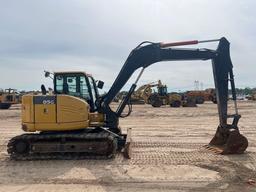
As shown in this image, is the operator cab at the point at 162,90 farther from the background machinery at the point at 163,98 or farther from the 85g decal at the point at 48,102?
the 85g decal at the point at 48,102

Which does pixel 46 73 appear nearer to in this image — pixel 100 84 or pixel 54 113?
pixel 54 113

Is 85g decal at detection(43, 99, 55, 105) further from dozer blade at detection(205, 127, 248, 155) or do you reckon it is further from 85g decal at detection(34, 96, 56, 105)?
dozer blade at detection(205, 127, 248, 155)

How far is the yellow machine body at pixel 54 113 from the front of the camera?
1311 centimetres

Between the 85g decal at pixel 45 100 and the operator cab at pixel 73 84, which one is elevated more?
the operator cab at pixel 73 84

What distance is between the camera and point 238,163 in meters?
12.0

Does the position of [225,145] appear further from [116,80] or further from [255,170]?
[116,80]

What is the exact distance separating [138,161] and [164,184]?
2797 millimetres

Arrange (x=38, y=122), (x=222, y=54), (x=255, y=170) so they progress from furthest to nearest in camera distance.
Result: (x=222, y=54)
(x=38, y=122)
(x=255, y=170)

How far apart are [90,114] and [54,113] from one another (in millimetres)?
1183

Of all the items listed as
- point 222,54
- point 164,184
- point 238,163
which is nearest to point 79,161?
point 164,184

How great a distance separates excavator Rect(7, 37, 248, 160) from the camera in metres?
13.0

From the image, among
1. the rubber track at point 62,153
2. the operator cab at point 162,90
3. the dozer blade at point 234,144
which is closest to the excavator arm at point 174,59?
the dozer blade at point 234,144

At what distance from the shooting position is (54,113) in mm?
13125

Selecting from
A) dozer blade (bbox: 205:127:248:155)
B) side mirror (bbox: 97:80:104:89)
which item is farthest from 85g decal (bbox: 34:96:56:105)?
dozer blade (bbox: 205:127:248:155)
